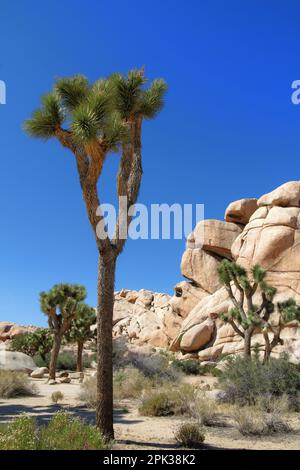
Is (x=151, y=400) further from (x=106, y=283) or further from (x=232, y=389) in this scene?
(x=106, y=283)

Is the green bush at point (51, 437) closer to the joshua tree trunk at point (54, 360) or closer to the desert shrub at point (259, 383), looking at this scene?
the desert shrub at point (259, 383)

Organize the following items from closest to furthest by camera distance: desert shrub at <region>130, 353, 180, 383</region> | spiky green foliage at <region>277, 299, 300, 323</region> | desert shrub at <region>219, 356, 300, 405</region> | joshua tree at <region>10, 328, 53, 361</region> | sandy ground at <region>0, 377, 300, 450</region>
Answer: sandy ground at <region>0, 377, 300, 450</region>
desert shrub at <region>219, 356, 300, 405</region>
desert shrub at <region>130, 353, 180, 383</region>
spiky green foliage at <region>277, 299, 300, 323</region>
joshua tree at <region>10, 328, 53, 361</region>

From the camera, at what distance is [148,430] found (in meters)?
10.1

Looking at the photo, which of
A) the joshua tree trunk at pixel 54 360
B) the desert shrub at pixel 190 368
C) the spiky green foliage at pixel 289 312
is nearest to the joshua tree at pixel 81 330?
the joshua tree trunk at pixel 54 360

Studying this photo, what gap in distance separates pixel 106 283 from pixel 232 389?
6.73 meters

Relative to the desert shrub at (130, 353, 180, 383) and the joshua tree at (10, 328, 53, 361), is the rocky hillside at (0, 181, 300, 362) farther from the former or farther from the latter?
the joshua tree at (10, 328, 53, 361)

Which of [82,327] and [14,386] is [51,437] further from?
[82,327]

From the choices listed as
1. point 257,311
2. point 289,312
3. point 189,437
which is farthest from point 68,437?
point 257,311

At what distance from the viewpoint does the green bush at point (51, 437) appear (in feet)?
18.7

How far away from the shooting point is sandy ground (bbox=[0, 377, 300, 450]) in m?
8.55

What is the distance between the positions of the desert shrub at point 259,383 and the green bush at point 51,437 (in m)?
7.17

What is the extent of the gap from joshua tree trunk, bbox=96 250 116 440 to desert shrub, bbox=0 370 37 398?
8886 millimetres

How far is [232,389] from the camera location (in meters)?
13.4

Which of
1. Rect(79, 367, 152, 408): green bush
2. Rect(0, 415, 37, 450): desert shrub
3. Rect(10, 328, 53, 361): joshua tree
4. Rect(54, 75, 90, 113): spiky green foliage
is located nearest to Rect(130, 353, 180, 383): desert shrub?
Rect(79, 367, 152, 408): green bush
